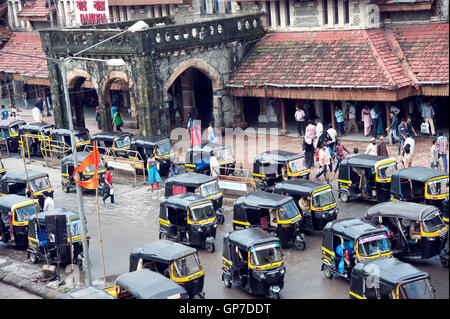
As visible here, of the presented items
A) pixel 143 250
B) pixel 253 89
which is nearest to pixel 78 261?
pixel 143 250

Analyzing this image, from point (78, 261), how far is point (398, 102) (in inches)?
661

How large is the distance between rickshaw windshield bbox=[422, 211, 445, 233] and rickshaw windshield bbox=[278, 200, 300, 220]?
13.8ft

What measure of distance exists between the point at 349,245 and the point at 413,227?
7.43ft

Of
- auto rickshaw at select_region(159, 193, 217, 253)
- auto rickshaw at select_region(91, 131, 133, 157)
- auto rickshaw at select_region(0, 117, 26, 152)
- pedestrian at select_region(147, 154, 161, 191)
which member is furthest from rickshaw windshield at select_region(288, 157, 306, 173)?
auto rickshaw at select_region(0, 117, 26, 152)

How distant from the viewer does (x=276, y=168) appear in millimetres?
27922

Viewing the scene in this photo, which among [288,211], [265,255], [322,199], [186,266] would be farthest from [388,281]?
[322,199]

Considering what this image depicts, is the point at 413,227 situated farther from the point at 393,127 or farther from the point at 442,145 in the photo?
the point at 393,127

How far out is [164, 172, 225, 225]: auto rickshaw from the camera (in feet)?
85.6

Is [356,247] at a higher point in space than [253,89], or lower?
lower

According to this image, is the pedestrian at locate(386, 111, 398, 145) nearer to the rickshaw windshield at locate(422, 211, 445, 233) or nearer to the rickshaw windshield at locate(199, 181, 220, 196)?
the rickshaw windshield at locate(199, 181, 220, 196)

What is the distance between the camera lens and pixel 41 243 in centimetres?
2414

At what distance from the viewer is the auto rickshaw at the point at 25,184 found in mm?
28859
